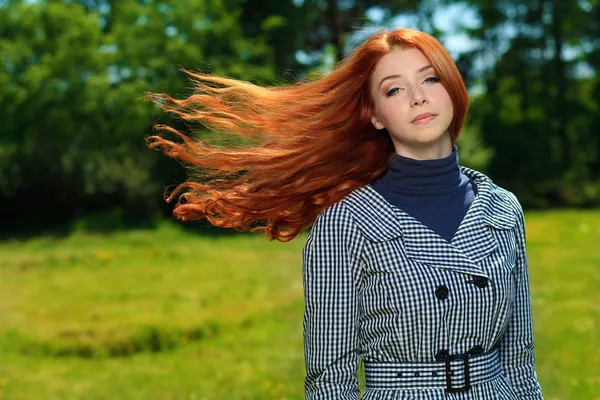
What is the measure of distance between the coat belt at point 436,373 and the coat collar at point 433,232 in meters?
0.26

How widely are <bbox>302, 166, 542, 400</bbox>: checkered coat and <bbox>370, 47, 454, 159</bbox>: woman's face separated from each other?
9.5 inches

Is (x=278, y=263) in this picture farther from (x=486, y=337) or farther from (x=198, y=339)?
(x=486, y=337)

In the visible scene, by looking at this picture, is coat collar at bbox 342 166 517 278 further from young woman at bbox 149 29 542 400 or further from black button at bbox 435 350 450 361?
black button at bbox 435 350 450 361

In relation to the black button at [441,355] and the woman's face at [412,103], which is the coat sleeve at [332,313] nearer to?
the black button at [441,355]

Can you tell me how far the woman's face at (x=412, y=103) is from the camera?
270cm

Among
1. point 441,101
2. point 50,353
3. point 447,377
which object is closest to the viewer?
point 447,377

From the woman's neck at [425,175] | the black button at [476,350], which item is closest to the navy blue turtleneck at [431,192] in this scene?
the woman's neck at [425,175]

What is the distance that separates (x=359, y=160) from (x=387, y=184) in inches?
9.4

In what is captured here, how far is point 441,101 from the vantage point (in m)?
2.71

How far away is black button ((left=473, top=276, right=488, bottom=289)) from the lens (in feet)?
8.51

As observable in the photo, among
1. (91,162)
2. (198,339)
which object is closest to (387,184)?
(198,339)

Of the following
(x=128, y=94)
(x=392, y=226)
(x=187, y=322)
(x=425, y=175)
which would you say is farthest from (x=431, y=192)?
(x=128, y=94)

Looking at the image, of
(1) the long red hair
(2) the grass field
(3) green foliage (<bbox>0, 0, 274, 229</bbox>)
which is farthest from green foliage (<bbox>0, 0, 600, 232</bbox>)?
(1) the long red hair

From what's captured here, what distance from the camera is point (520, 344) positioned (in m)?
2.79
